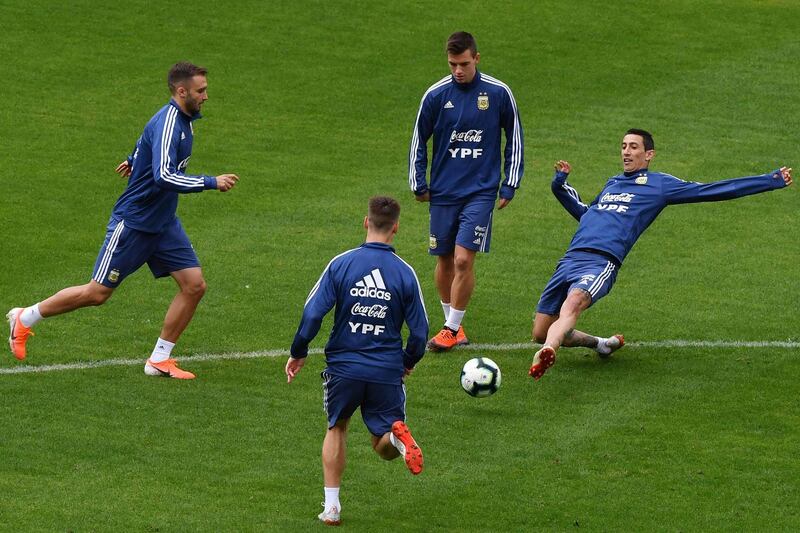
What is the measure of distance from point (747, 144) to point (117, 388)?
32.6ft

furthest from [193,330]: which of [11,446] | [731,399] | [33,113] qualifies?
[33,113]

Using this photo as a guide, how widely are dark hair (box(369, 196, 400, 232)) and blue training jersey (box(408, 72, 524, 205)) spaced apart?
366cm

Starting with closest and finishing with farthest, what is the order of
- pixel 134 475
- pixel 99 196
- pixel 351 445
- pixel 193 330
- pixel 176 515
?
pixel 176 515 < pixel 134 475 < pixel 351 445 < pixel 193 330 < pixel 99 196

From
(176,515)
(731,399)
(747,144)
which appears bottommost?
(176,515)

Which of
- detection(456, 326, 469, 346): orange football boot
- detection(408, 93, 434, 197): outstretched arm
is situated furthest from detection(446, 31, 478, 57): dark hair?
detection(456, 326, 469, 346): orange football boot

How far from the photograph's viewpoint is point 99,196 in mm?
16266

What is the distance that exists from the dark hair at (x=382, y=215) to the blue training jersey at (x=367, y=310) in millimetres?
121

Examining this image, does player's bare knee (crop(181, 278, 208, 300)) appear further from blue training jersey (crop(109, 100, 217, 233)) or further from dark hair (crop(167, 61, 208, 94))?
dark hair (crop(167, 61, 208, 94))

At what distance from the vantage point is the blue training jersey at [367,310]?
888cm

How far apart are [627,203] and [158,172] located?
3.96 metres

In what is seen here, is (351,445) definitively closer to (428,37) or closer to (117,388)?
(117,388)

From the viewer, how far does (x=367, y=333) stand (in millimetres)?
8938

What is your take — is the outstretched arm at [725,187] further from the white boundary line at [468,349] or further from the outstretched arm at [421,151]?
the outstretched arm at [421,151]

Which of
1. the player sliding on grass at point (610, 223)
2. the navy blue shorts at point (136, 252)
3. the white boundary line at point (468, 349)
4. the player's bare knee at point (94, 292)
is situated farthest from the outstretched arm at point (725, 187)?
the player's bare knee at point (94, 292)
